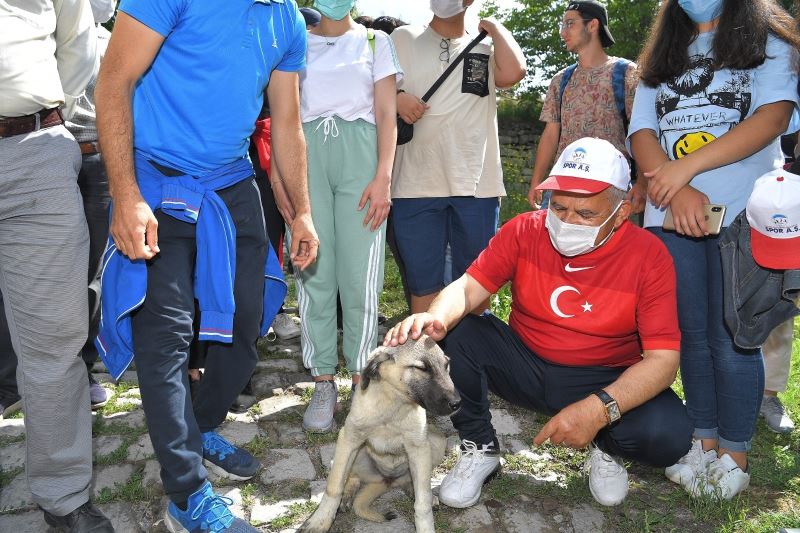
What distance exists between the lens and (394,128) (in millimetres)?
3959

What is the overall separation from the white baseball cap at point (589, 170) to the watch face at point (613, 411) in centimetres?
91

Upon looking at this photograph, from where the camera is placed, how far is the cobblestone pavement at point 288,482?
3.17 m

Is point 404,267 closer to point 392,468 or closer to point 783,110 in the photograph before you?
point 392,468

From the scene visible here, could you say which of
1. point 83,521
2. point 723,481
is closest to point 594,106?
point 723,481

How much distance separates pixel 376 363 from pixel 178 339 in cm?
80

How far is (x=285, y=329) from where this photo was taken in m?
5.57

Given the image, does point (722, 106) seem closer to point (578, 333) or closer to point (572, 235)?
point (572, 235)

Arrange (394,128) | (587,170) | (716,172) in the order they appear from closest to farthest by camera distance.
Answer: (587,170)
(716,172)
(394,128)

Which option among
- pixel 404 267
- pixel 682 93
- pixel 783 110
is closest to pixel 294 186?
pixel 404 267

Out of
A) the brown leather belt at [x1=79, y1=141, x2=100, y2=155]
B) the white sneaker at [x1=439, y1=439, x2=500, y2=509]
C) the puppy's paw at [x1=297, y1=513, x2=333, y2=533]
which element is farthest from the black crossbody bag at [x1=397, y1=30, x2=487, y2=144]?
the puppy's paw at [x1=297, y1=513, x2=333, y2=533]

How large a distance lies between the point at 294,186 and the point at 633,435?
1.97 metres

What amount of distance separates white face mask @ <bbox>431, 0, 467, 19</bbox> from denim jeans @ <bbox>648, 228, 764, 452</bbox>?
6.07 ft

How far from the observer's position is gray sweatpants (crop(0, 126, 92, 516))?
264cm

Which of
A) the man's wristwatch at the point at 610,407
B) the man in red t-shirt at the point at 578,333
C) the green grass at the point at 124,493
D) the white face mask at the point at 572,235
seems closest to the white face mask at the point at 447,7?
the man in red t-shirt at the point at 578,333
